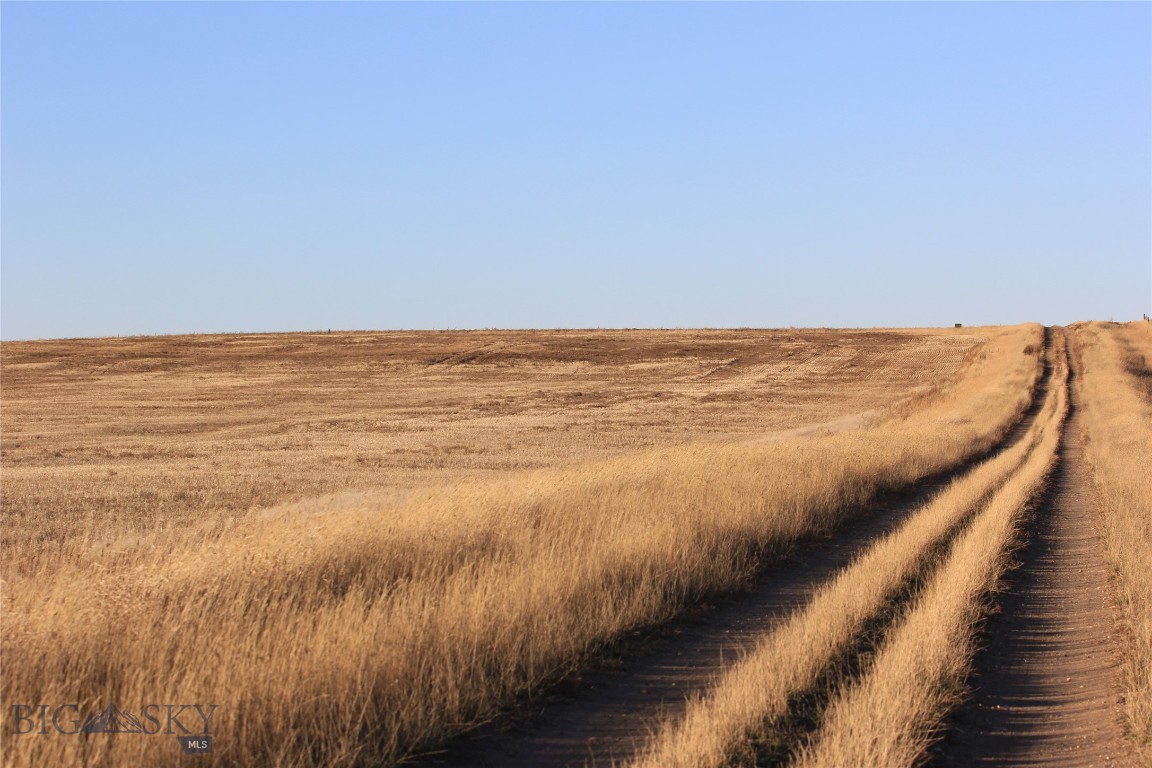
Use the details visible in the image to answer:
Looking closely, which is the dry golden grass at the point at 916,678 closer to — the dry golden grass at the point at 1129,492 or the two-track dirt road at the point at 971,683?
the two-track dirt road at the point at 971,683

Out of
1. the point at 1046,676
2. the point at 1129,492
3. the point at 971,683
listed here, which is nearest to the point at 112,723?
the point at 971,683

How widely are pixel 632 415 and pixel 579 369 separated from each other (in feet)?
71.5

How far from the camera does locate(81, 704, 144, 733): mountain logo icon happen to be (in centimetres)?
547

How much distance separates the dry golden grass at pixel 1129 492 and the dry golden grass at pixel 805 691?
1.22 meters

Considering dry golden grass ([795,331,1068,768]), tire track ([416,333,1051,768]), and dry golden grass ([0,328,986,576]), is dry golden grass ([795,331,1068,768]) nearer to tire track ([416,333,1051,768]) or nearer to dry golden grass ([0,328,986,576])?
tire track ([416,333,1051,768])

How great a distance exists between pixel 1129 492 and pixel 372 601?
14371mm

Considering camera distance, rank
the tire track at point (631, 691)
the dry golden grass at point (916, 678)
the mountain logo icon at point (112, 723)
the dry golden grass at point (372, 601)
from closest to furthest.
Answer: the mountain logo icon at point (112, 723) < the dry golden grass at point (916, 678) < the dry golden grass at point (372, 601) < the tire track at point (631, 691)

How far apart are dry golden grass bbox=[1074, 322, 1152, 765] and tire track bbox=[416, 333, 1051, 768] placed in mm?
2839

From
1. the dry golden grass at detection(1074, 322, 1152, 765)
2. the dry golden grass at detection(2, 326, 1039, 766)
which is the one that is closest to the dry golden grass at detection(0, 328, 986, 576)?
the dry golden grass at detection(2, 326, 1039, 766)

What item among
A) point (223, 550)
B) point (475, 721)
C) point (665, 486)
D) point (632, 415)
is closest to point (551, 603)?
point (475, 721)

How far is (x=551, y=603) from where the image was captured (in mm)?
8188

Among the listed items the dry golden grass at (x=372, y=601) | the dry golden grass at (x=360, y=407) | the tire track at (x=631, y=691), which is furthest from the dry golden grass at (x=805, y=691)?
the dry golden grass at (x=360, y=407)

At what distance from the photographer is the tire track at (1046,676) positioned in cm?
616

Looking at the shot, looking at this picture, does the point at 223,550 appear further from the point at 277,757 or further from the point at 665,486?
the point at 665,486
